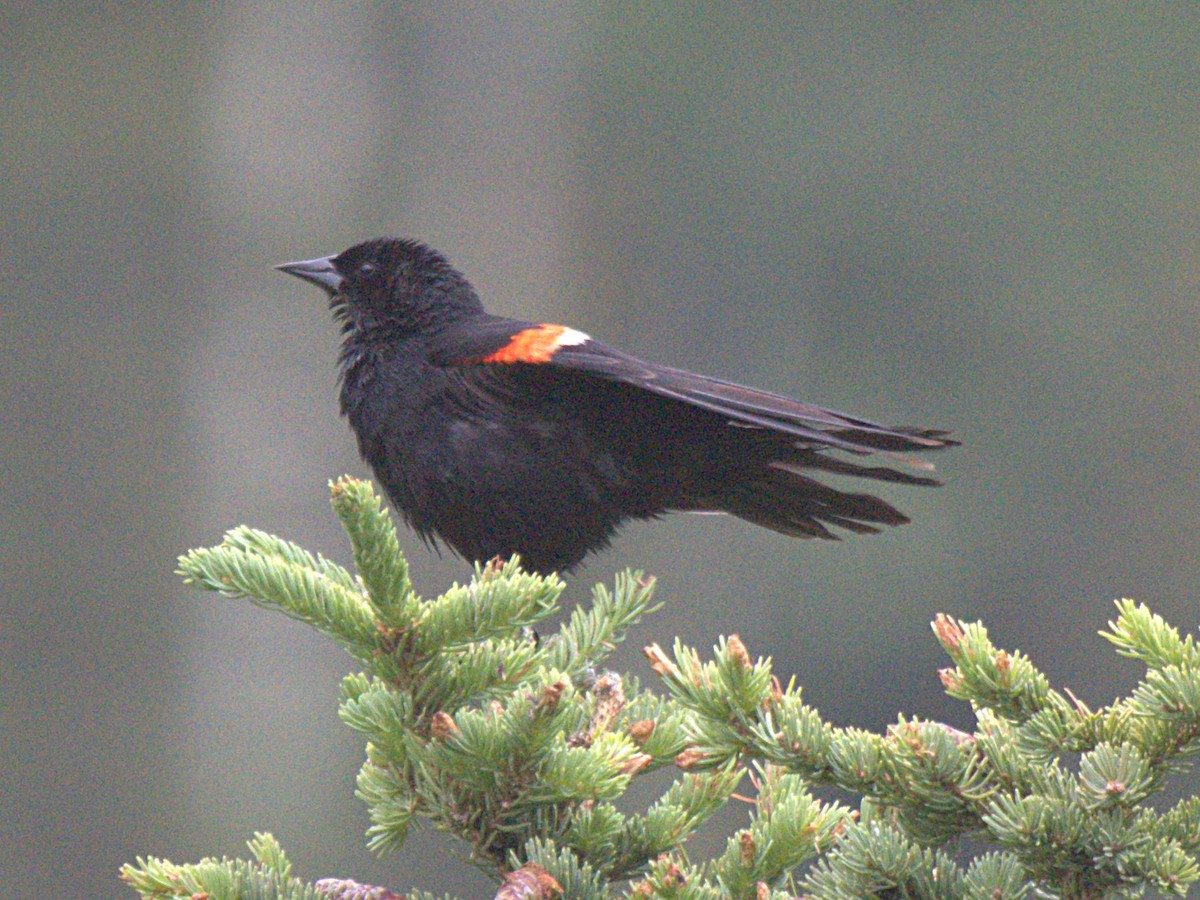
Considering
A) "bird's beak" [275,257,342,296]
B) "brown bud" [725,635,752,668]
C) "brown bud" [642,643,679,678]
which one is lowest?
"brown bud" [642,643,679,678]

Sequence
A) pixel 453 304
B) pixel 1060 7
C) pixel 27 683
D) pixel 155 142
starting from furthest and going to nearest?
1. pixel 1060 7
2. pixel 155 142
3. pixel 27 683
4. pixel 453 304

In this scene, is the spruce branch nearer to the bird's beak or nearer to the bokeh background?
the bird's beak

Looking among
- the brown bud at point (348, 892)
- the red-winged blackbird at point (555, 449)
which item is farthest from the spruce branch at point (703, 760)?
the red-winged blackbird at point (555, 449)

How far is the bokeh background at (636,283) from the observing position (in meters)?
5.82

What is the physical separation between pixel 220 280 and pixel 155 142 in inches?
57.7

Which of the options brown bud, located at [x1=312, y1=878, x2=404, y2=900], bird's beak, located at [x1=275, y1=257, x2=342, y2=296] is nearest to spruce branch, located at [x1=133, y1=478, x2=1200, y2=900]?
brown bud, located at [x1=312, y1=878, x2=404, y2=900]

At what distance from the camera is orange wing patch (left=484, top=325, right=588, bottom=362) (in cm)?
177

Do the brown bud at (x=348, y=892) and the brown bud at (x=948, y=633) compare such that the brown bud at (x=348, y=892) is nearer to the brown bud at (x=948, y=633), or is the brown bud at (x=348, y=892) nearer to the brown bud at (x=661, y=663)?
the brown bud at (x=661, y=663)

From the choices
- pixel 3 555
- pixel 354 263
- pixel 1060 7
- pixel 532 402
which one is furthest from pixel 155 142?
pixel 532 402

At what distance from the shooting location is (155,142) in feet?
23.2

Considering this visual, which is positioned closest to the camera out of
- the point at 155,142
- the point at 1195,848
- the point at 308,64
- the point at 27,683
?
the point at 1195,848

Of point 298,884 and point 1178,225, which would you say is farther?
point 1178,225

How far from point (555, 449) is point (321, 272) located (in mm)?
573

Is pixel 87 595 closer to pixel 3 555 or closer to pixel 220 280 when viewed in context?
pixel 3 555
